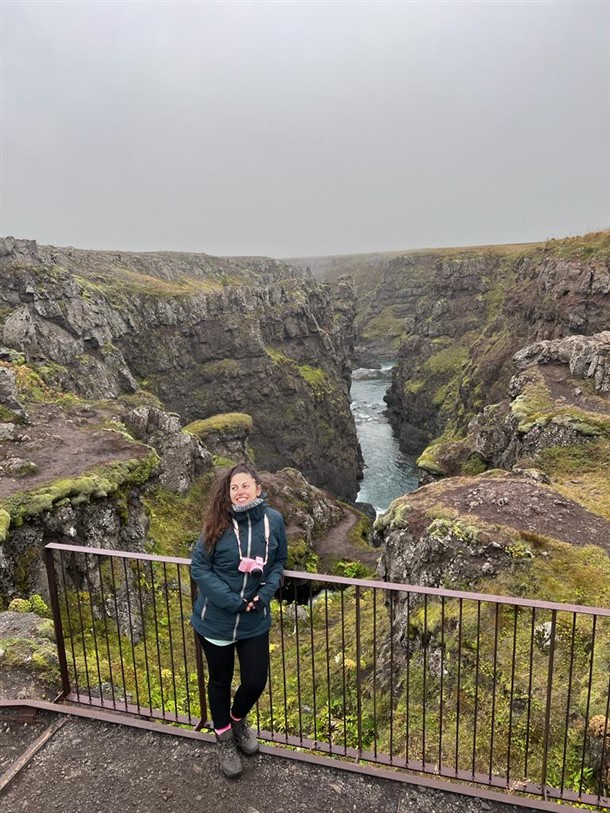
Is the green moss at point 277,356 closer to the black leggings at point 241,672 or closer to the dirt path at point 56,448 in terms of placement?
the dirt path at point 56,448

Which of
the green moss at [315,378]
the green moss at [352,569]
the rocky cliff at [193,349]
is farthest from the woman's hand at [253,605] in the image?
the green moss at [315,378]

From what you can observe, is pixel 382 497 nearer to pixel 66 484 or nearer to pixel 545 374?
pixel 545 374

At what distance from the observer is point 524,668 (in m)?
11.7

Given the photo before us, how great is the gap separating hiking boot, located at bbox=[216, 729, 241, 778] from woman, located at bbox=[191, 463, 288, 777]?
0.03 metres

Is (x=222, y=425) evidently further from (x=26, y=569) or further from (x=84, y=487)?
(x=26, y=569)

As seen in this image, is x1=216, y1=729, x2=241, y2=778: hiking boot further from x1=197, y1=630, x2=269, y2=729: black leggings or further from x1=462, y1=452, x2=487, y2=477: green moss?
x1=462, y1=452, x2=487, y2=477: green moss

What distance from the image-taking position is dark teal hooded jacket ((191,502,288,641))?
250 inches

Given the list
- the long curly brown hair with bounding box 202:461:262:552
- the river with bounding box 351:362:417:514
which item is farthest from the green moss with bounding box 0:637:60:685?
the river with bounding box 351:362:417:514

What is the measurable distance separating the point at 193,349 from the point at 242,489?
77.1m

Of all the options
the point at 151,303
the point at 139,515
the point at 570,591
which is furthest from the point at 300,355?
the point at 570,591

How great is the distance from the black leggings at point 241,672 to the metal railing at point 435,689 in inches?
18.8

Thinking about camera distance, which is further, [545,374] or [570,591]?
[545,374]

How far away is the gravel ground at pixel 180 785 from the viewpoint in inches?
259

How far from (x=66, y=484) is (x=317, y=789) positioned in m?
19.2
